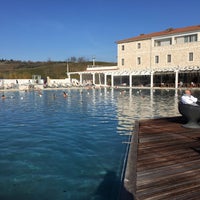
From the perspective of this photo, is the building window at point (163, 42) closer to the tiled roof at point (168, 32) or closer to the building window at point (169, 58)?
the tiled roof at point (168, 32)

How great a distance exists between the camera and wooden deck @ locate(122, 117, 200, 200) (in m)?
3.29

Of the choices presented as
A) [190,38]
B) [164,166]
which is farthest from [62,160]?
[190,38]

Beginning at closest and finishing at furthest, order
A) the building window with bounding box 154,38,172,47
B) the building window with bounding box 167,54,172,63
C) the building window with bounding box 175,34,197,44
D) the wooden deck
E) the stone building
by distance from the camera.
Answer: the wooden deck < the stone building < the building window with bounding box 175,34,197,44 < the building window with bounding box 167,54,172,63 < the building window with bounding box 154,38,172,47

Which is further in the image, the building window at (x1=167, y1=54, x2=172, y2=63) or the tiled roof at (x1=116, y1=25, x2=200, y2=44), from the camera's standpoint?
the building window at (x1=167, y1=54, x2=172, y2=63)

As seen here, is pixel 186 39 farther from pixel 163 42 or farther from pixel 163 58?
pixel 163 58

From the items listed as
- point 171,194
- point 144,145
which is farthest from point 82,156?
point 171,194

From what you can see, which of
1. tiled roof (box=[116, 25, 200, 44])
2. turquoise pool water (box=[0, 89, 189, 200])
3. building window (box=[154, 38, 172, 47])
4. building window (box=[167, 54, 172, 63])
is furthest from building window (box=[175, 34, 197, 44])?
turquoise pool water (box=[0, 89, 189, 200])

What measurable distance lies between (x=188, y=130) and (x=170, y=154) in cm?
231

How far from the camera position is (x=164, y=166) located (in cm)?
419

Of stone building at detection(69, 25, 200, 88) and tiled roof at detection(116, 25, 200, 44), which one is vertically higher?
tiled roof at detection(116, 25, 200, 44)

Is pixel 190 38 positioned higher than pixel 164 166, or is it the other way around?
pixel 190 38

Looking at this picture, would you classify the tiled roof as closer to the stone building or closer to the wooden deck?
the stone building

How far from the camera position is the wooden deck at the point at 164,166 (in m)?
3.29

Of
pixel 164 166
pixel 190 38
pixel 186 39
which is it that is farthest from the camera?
pixel 186 39
